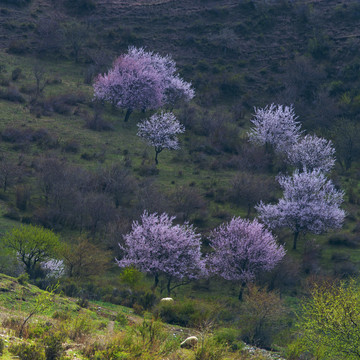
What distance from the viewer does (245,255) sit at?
39.2 meters

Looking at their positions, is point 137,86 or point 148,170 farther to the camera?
point 137,86

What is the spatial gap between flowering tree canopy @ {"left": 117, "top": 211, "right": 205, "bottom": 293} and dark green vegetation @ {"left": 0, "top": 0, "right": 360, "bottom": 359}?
130 centimetres

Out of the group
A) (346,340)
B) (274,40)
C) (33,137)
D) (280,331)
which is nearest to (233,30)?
(274,40)

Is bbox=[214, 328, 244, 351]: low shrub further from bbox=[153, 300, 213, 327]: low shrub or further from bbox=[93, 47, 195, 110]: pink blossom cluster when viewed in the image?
bbox=[93, 47, 195, 110]: pink blossom cluster

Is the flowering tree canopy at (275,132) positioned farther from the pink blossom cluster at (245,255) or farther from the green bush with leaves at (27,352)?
the green bush with leaves at (27,352)

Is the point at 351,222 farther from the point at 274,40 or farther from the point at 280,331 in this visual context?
the point at 274,40

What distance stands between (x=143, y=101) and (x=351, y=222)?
2868 cm

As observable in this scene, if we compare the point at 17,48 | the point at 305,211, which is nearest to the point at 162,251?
the point at 305,211

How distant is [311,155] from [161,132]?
15573 mm

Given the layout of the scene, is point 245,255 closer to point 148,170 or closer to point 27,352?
point 148,170

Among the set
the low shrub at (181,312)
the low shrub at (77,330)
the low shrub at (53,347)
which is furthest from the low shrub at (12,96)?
the low shrub at (53,347)

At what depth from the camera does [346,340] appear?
1795 centimetres

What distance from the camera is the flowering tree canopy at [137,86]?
65375 millimetres

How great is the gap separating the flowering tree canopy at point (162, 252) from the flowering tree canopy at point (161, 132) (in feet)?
62.0
